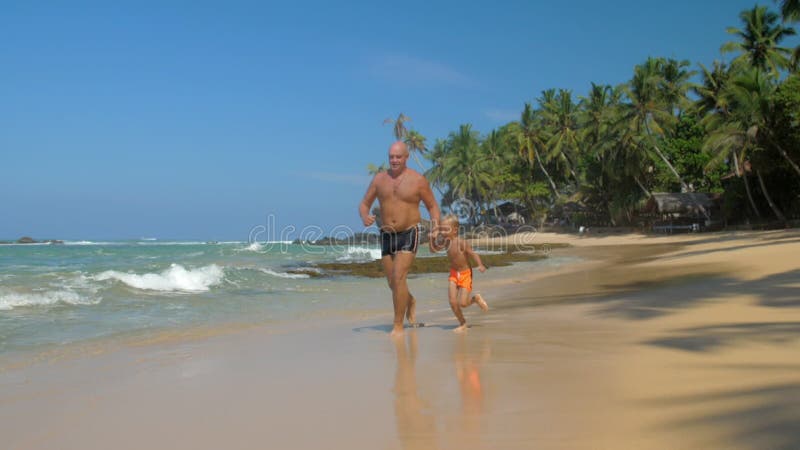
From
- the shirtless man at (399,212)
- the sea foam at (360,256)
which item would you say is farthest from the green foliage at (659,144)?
the shirtless man at (399,212)

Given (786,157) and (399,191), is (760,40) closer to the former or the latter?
(786,157)

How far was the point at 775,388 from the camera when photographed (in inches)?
115

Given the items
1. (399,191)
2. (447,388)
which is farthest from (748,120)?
(447,388)

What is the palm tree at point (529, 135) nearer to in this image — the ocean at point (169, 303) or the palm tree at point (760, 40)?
the palm tree at point (760, 40)

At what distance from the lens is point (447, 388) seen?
3.50 metres

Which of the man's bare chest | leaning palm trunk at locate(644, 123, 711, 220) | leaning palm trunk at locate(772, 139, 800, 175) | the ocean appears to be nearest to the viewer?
the man's bare chest

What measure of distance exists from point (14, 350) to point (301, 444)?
4.68 meters

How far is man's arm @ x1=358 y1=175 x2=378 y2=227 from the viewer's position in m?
5.82

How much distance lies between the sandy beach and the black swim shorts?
0.82 metres

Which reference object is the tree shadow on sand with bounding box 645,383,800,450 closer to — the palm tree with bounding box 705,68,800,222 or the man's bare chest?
the man's bare chest

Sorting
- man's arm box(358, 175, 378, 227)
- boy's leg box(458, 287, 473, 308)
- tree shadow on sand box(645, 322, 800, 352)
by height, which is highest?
man's arm box(358, 175, 378, 227)

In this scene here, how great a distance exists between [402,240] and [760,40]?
139 feet

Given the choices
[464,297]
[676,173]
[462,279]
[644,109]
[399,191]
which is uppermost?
[644,109]

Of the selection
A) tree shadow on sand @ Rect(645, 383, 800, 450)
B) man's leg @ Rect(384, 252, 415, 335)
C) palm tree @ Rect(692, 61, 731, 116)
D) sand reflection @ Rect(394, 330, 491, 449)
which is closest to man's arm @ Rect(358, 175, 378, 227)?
man's leg @ Rect(384, 252, 415, 335)
